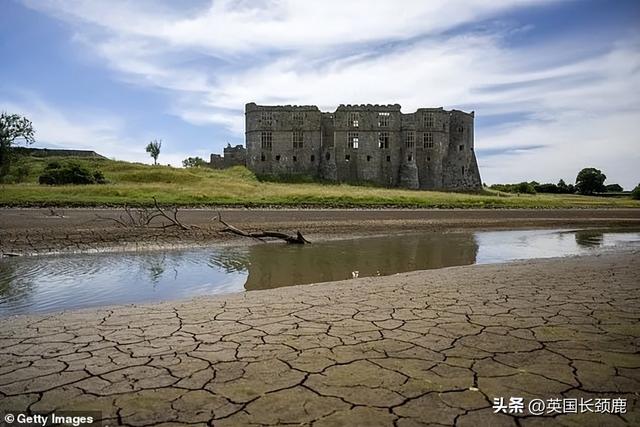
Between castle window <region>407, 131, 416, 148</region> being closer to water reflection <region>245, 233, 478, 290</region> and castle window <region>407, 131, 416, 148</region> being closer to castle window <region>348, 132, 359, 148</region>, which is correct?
castle window <region>348, 132, 359, 148</region>

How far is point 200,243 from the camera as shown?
1727 centimetres

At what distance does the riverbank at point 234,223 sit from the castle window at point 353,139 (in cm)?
2621

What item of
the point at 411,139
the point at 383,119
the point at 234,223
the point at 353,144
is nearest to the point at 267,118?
the point at 353,144

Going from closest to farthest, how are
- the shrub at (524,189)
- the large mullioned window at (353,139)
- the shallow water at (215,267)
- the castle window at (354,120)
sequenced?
the shallow water at (215,267), the castle window at (354,120), the large mullioned window at (353,139), the shrub at (524,189)

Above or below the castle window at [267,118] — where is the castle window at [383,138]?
below

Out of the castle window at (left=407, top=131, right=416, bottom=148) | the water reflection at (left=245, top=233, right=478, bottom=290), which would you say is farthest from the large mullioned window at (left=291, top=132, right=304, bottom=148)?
the water reflection at (left=245, top=233, right=478, bottom=290)

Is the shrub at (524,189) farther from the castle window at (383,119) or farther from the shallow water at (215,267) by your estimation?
the shallow water at (215,267)

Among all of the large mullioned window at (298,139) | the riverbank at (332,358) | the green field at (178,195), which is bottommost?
the riverbank at (332,358)

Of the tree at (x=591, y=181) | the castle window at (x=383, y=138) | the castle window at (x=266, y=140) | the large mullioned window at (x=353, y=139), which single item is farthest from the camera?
the tree at (x=591, y=181)

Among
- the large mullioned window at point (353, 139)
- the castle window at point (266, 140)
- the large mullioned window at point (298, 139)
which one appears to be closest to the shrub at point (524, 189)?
the large mullioned window at point (353, 139)

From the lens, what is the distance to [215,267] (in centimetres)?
1220

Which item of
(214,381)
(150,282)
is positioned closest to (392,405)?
(214,381)

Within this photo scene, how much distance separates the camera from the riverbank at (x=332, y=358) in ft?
10.6

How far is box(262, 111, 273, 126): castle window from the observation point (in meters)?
57.7
